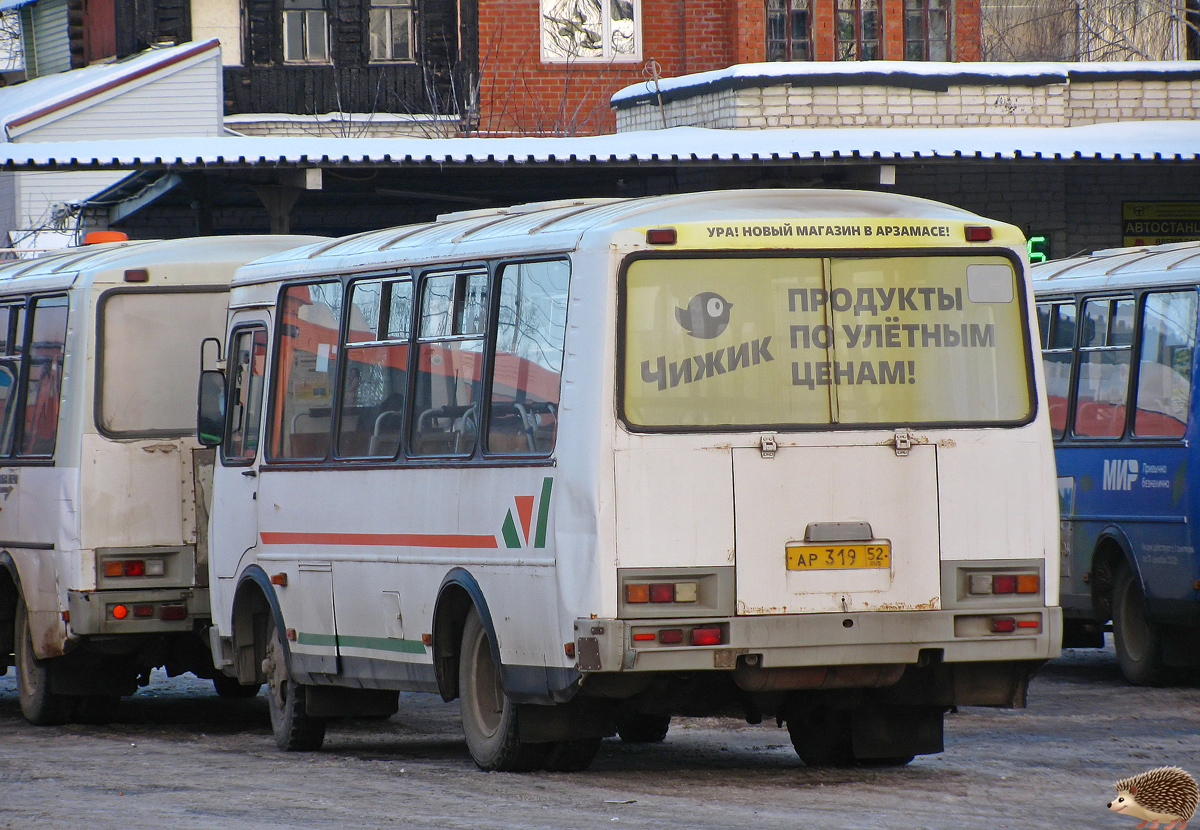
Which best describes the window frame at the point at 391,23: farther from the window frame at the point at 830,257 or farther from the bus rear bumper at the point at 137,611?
the window frame at the point at 830,257

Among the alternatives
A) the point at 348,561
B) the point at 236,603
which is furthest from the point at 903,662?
the point at 236,603

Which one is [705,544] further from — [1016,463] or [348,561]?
[348,561]

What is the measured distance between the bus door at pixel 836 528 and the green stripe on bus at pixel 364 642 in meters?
1.97

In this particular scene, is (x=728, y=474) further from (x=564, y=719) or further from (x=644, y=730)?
(x=644, y=730)

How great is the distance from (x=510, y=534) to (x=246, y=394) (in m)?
2.89

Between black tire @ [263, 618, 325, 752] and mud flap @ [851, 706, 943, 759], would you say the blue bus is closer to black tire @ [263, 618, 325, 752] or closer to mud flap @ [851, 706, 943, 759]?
mud flap @ [851, 706, 943, 759]

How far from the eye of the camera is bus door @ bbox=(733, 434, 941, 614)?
874 cm

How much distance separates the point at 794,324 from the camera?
29.3 feet

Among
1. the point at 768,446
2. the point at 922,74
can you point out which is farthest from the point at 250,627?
the point at 922,74

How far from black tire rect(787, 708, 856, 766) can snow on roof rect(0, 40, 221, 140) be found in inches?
842

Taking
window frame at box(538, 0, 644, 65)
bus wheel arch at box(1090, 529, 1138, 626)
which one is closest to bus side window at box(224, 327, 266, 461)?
bus wheel arch at box(1090, 529, 1138, 626)

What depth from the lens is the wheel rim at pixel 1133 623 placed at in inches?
543

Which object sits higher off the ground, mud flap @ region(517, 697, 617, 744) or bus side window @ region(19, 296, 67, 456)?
bus side window @ region(19, 296, 67, 456)

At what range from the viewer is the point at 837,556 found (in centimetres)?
883
